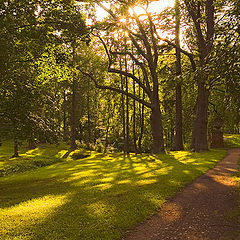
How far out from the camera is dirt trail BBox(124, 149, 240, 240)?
18.0 feet

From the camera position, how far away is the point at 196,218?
21.0 feet

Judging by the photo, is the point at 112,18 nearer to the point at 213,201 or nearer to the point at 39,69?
the point at 39,69

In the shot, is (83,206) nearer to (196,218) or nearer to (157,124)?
(196,218)

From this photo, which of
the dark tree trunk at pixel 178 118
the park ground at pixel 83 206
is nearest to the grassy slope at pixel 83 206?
the park ground at pixel 83 206

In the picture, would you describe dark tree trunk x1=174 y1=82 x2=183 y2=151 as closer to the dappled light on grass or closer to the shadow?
the shadow

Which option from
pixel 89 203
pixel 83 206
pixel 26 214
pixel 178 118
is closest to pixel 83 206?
pixel 83 206

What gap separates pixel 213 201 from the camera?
7797mm

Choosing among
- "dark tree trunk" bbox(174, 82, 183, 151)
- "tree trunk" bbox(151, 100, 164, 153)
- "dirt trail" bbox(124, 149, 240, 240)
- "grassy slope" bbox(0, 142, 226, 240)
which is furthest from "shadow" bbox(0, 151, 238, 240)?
"dark tree trunk" bbox(174, 82, 183, 151)

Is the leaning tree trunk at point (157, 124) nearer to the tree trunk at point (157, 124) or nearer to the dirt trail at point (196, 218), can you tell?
the tree trunk at point (157, 124)

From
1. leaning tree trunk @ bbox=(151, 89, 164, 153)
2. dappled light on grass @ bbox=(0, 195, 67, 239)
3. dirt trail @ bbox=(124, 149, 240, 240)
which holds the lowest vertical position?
dappled light on grass @ bbox=(0, 195, 67, 239)

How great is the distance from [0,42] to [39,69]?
3.99 meters

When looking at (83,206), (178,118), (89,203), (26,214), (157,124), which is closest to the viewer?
(26,214)

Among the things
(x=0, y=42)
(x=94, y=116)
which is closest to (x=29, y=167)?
(x=0, y=42)

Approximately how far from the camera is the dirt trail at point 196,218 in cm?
550
